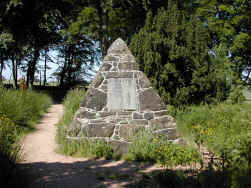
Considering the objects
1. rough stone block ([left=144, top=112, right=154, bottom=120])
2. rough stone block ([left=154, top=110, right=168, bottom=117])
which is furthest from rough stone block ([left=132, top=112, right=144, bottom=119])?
rough stone block ([left=154, top=110, right=168, bottom=117])

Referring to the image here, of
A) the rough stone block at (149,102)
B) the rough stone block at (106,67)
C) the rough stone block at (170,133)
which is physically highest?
the rough stone block at (106,67)

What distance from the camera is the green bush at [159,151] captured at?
457cm

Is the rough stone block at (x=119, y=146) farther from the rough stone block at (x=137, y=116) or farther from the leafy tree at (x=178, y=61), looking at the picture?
the leafy tree at (x=178, y=61)

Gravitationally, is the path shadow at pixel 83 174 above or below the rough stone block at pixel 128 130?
below

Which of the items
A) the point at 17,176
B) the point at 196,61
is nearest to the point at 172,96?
the point at 196,61

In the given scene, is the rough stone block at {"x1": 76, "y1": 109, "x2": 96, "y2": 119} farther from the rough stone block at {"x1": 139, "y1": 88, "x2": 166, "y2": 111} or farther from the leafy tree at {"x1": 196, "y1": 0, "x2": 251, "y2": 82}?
the leafy tree at {"x1": 196, "y1": 0, "x2": 251, "y2": 82}

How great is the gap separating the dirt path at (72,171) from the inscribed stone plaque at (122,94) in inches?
54.3

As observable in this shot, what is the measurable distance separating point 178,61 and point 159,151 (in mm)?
4886

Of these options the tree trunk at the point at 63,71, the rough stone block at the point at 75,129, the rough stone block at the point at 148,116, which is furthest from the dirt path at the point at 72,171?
the tree trunk at the point at 63,71

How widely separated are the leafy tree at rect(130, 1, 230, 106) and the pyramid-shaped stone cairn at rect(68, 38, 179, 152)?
10.0ft

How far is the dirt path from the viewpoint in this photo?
3.59m

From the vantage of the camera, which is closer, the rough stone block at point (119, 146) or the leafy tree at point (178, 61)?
the rough stone block at point (119, 146)

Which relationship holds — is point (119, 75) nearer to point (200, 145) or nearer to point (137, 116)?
point (137, 116)

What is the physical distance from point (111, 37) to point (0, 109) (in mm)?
11791
